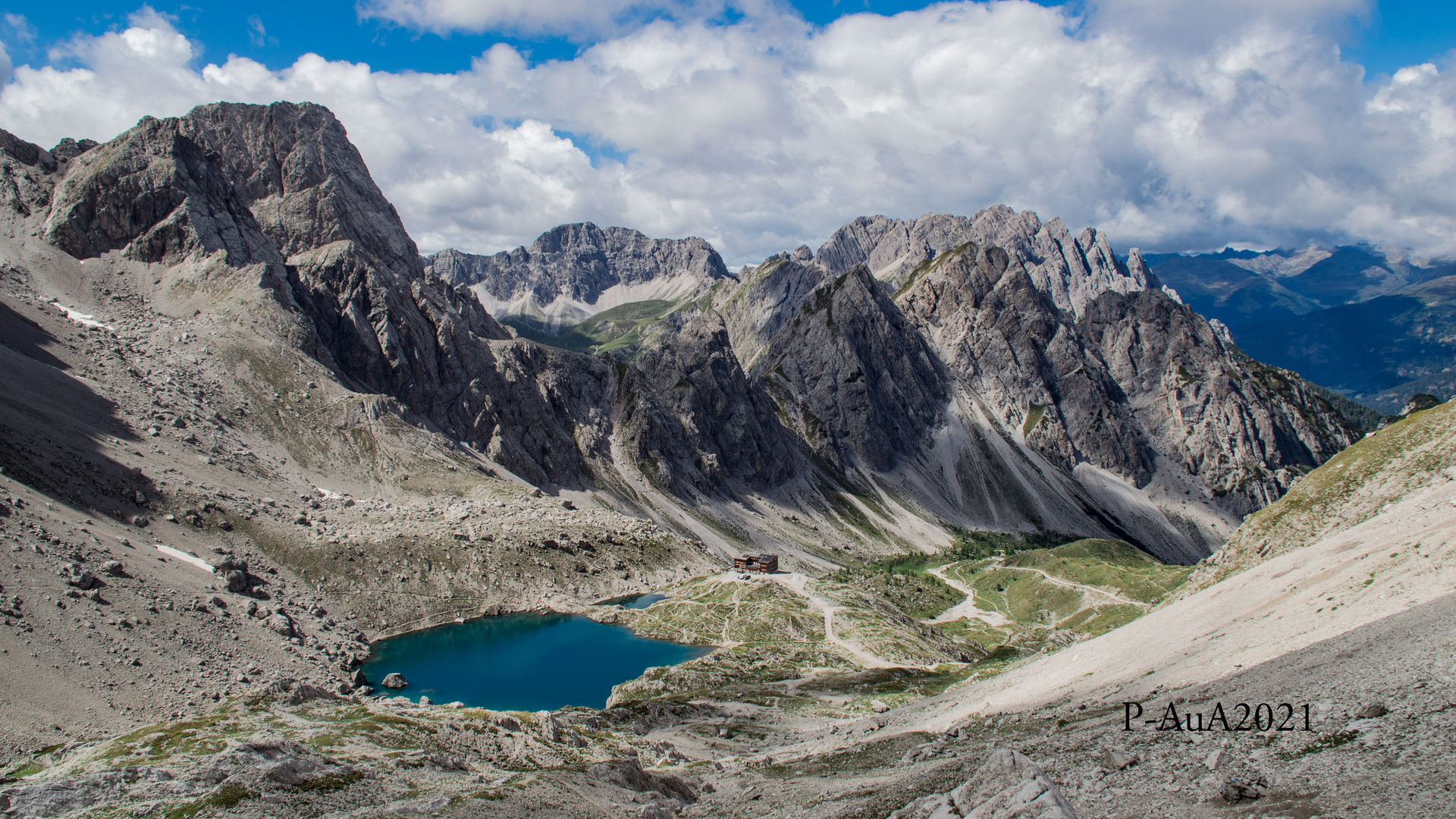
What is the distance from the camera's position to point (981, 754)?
1240 inches

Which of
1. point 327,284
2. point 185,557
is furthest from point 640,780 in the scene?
point 327,284

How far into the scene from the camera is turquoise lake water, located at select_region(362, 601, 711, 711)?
83.8 metres

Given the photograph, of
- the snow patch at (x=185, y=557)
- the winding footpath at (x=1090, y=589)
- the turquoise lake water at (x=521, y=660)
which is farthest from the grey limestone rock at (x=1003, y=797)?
the winding footpath at (x=1090, y=589)

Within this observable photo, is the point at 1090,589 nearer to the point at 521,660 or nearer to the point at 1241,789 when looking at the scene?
the point at 521,660

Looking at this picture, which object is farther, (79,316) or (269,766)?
(79,316)

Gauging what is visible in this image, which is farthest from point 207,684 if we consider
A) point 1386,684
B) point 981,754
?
point 1386,684

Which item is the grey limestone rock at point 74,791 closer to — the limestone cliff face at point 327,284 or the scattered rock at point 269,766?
the scattered rock at point 269,766

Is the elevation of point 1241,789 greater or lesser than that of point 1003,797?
greater

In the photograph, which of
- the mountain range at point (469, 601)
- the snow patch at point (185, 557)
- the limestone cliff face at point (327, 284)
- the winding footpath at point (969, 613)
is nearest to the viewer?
the mountain range at point (469, 601)

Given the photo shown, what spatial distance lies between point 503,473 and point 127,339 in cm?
7168

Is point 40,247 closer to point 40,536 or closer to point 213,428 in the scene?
point 213,428

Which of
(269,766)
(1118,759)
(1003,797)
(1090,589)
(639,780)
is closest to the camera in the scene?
(1003,797)

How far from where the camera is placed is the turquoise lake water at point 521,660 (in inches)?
3300

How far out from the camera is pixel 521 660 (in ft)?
318
